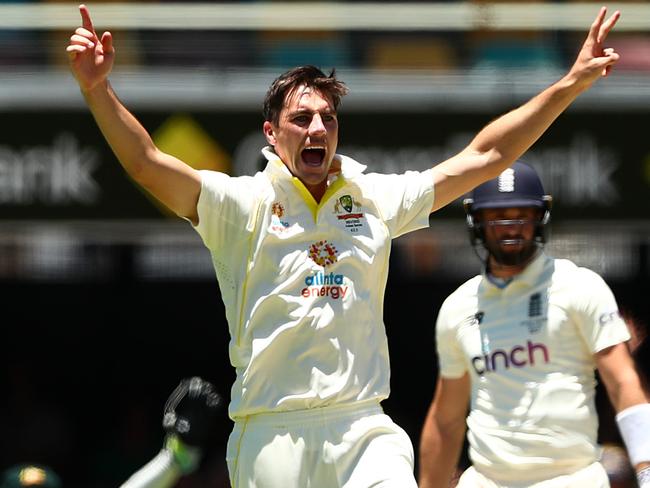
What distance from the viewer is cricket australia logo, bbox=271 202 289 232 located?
4066 millimetres

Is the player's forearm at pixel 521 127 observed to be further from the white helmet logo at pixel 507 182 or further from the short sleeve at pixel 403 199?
the white helmet logo at pixel 507 182

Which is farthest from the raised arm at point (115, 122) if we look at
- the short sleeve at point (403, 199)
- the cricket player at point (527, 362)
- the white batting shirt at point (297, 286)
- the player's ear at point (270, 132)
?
the cricket player at point (527, 362)

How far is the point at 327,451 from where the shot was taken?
397 centimetres

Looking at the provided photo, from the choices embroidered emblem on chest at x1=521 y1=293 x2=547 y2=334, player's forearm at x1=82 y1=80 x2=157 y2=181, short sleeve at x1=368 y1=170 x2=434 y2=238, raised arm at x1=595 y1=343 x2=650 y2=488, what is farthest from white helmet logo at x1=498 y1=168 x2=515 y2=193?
player's forearm at x1=82 y1=80 x2=157 y2=181

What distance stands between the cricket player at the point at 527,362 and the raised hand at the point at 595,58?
2.17 ft

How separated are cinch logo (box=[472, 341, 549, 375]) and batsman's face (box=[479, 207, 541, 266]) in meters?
0.32

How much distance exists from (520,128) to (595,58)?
30cm

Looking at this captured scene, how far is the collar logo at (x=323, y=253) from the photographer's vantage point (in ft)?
13.2

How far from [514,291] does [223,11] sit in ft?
14.2

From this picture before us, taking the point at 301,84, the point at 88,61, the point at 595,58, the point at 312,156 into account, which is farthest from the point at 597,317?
the point at 88,61

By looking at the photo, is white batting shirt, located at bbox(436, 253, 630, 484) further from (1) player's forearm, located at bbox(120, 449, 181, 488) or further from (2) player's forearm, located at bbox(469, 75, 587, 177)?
(1) player's forearm, located at bbox(120, 449, 181, 488)

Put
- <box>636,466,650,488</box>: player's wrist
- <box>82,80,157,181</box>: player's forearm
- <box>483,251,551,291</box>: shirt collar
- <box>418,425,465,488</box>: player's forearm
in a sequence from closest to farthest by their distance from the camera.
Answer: <box>82,80,157,181</box>: player's forearm → <box>636,466,650,488</box>: player's wrist → <box>483,251,551,291</box>: shirt collar → <box>418,425,465,488</box>: player's forearm

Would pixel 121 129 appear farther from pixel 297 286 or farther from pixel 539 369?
pixel 539 369

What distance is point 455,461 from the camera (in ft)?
17.0
